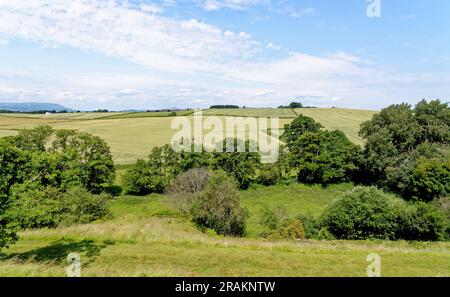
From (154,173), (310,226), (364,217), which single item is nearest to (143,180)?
(154,173)

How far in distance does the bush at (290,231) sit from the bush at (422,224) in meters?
9.20

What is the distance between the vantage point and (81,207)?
30688 millimetres

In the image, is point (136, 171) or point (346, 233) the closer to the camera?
point (346, 233)

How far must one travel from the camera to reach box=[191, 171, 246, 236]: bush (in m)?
27.1

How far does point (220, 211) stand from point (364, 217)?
12.2 m

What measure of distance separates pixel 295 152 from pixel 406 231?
30.7 m

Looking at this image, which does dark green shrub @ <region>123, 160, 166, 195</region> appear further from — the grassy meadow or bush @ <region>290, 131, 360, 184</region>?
the grassy meadow

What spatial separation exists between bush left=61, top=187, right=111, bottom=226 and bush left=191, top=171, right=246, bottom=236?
9897mm

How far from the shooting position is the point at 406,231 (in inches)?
1115

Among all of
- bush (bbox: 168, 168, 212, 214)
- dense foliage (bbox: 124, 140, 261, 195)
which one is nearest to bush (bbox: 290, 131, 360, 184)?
dense foliage (bbox: 124, 140, 261, 195)

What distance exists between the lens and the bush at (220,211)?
2714 cm
